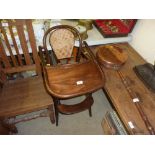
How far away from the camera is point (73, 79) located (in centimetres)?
148

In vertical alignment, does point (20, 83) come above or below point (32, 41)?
below

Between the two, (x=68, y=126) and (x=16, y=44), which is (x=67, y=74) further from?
(x=68, y=126)

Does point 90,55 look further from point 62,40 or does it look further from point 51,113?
point 51,113

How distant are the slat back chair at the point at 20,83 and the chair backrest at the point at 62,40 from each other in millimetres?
220

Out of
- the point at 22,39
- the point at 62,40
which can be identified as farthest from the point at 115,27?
the point at 22,39

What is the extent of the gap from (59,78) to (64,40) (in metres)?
0.49

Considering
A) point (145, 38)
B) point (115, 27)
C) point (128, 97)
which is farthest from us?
point (115, 27)

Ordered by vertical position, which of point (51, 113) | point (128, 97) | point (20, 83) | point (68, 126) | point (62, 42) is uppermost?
point (62, 42)

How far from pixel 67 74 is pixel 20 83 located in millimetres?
580

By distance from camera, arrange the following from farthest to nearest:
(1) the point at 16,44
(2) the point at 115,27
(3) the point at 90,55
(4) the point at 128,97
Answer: (2) the point at 115,27
(3) the point at 90,55
(1) the point at 16,44
(4) the point at 128,97

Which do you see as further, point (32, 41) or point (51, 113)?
point (51, 113)

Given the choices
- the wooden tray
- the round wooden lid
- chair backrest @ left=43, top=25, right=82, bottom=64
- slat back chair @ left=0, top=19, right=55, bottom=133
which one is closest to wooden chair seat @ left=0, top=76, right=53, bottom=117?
slat back chair @ left=0, top=19, right=55, bottom=133

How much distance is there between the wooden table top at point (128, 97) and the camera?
128cm

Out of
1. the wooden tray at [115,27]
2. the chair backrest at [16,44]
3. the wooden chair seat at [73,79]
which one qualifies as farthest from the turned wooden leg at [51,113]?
the wooden tray at [115,27]
